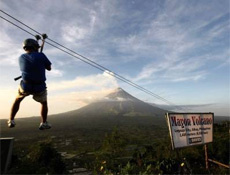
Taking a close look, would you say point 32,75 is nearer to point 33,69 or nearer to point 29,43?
point 33,69

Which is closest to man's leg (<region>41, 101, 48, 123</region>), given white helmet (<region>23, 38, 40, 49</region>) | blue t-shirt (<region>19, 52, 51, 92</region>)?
blue t-shirt (<region>19, 52, 51, 92</region>)

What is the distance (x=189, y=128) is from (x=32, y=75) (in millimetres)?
8980

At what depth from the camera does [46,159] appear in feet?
47.3

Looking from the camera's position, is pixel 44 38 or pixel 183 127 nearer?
pixel 44 38

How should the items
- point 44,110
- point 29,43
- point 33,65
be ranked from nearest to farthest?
1. point 33,65
2. point 29,43
3. point 44,110

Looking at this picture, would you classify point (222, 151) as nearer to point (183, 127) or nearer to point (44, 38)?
point (183, 127)

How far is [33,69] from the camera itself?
489 centimetres

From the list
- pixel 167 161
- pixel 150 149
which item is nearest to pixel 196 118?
pixel 167 161

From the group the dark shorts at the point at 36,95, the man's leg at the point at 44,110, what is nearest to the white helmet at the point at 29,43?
the dark shorts at the point at 36,95

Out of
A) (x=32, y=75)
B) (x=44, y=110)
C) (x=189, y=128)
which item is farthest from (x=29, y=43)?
(x=189, y=128)

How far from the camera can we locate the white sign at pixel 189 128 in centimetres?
1045

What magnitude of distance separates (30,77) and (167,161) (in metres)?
11.1

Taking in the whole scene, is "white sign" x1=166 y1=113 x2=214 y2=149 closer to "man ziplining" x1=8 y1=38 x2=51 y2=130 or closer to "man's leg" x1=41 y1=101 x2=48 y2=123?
"man's leg" x1=41 y1=101 x2=48 y2=123

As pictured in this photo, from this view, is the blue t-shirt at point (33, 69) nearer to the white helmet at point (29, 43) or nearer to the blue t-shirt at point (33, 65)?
the blue t-shirt at point (33, 65)
